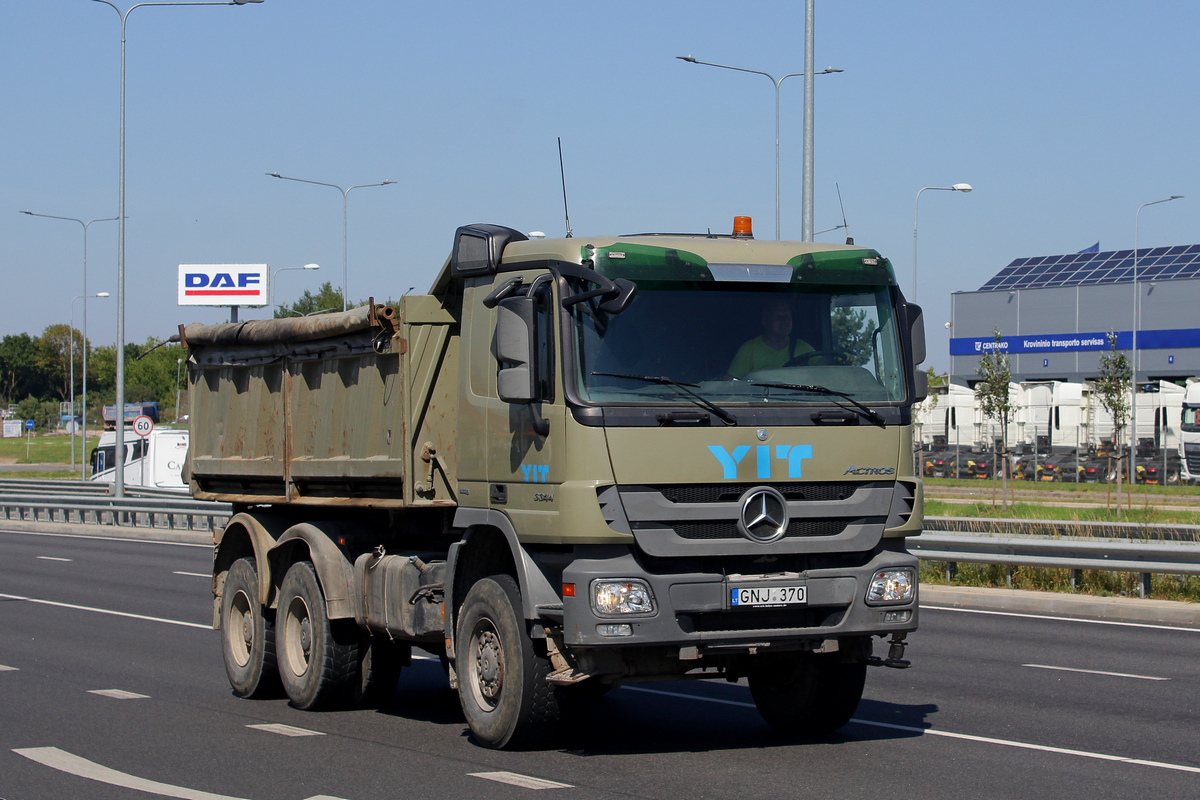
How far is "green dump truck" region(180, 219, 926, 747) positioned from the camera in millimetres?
7449

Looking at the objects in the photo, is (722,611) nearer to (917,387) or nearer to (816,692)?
(816,692)

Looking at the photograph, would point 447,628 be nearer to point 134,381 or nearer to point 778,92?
point 778,92

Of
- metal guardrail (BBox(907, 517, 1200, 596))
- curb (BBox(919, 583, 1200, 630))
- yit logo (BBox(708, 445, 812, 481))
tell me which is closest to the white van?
metal guardrail (BBox(907, 517, 1200, 596))

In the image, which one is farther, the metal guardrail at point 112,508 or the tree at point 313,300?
the tree at point 313,300

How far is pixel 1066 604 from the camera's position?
16.6m

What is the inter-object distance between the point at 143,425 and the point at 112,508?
26.5 feet

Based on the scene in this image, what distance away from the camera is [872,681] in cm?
1126

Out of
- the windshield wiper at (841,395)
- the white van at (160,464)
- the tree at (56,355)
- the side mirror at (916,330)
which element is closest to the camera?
the windshield wiper at (841,395)

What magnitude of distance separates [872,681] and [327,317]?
16.1 ft

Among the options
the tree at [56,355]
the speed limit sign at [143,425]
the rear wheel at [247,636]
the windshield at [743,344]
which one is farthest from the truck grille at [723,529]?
the tree at [56,355]

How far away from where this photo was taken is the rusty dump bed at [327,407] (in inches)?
353

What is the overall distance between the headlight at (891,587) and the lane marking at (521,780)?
6.23 ft

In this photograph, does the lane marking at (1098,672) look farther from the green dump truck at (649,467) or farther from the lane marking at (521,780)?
the lane marking at (521,780)

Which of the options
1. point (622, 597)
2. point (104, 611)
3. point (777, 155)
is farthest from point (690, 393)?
point (777, 155)
